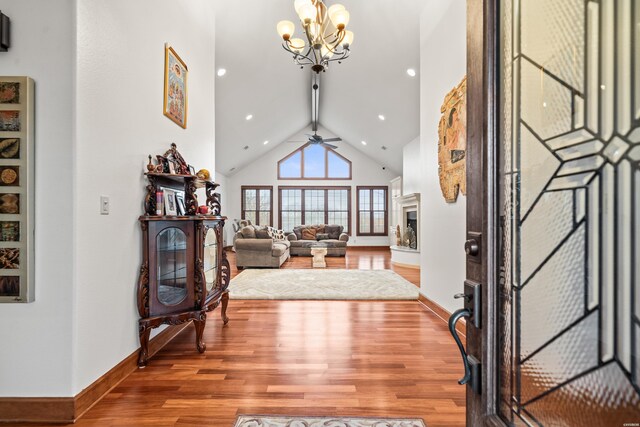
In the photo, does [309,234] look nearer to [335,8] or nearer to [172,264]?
[335,8]

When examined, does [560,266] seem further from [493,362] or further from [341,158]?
→ [341,158]

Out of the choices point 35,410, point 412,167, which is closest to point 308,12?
point 35,410

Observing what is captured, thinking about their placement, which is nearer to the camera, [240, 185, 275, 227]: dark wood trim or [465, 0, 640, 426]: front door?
[465, 0, 640, 426]: front door

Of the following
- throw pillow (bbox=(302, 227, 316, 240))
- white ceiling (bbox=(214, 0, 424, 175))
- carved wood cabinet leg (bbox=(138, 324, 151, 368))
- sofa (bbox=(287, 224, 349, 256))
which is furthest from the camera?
throw pillow (bbox=(302, 227, 316, 240))

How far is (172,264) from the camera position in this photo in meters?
2.35

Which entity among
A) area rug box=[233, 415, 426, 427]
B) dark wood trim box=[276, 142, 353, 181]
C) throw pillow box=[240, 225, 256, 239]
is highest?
dark wood trim box=[276, 142, 353, 181]

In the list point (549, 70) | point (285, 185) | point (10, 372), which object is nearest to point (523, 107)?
point (549, 70)

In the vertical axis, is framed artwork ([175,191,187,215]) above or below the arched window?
below

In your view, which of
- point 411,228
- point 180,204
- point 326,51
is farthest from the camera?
point 411,228

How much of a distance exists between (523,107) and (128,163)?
7.41 ft

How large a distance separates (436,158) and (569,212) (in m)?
2.98

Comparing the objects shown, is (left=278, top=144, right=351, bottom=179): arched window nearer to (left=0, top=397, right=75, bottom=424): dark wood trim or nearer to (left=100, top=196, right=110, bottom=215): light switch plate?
(left=100, top=196, right=110, bottom=215): light switch plate

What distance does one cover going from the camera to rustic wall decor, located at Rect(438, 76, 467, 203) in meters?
2.64

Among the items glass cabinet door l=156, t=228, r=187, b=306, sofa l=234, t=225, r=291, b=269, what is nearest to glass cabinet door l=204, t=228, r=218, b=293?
glass cabinet door l=156, t=228, r=187, b=306
